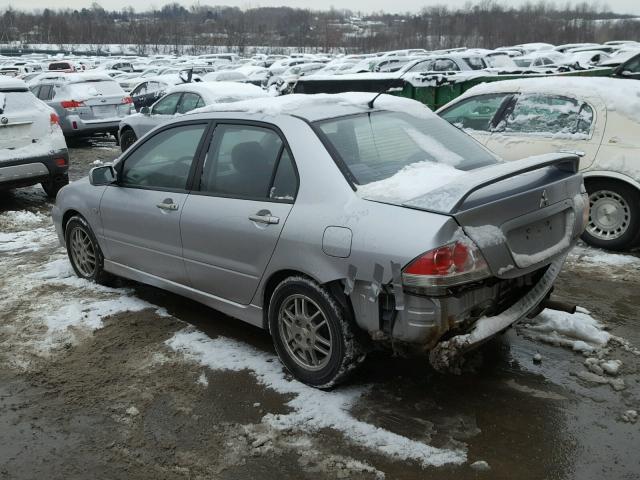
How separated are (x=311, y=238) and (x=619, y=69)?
8.99 meters

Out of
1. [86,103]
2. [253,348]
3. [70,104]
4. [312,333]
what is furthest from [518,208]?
[70,104]

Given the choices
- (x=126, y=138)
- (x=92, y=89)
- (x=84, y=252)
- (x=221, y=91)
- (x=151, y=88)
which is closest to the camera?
(x=84, y=252)

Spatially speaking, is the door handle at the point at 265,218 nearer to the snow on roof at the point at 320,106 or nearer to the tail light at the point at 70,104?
the snow on roof at the point at 320,106

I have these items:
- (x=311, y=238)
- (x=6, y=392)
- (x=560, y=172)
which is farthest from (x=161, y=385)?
(x=560, y=172)

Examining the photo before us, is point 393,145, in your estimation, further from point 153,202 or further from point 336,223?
point 153,202

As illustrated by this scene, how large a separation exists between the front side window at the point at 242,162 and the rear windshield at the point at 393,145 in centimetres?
38

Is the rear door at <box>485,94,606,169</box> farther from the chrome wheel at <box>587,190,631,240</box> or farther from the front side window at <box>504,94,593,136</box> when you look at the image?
the chrome wheel at <box>587,190,631,240</box>

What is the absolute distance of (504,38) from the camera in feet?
253

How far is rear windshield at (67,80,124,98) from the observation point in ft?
47.0

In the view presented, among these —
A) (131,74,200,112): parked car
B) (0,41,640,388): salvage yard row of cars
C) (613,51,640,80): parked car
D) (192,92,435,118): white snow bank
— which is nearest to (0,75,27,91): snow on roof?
(0,41,640,388): salvage yard row of cars

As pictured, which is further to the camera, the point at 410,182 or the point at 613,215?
the point at 613,215

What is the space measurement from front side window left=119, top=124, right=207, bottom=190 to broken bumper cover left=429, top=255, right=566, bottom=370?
2.24m

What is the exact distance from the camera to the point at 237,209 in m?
4.03

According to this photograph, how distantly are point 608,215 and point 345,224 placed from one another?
3.95 m
